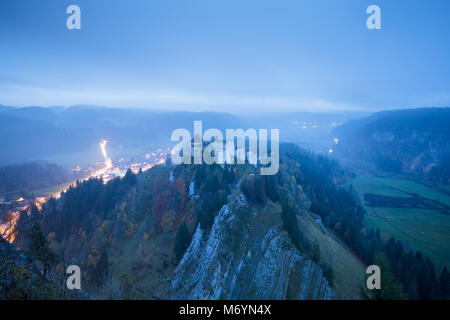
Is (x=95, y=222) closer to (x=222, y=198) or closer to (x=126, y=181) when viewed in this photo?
(x=126, y=181)

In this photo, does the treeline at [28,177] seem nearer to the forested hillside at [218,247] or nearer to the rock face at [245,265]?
the forested hillside at [218,247]

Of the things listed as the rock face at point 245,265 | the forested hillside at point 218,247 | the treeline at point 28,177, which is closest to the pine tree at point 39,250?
the forested hillside at point 218,247

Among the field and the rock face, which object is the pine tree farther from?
the field

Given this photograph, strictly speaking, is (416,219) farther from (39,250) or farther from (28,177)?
(28,177)

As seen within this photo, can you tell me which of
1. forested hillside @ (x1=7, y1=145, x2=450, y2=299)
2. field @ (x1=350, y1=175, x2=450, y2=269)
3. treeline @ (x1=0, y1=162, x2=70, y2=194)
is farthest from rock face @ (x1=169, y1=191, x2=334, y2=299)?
treeline @ (x1=0, y1=162, x2=70, y2=194)

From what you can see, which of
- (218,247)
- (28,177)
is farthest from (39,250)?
(28,177)
